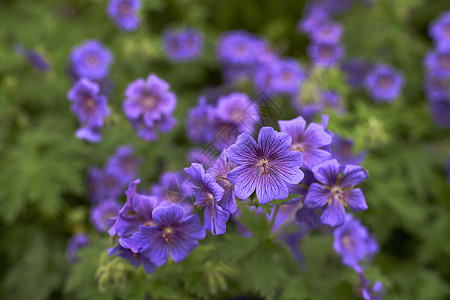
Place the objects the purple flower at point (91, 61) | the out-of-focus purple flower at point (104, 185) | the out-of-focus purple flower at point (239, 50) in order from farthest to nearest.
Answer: the out-of-focus purple flower at point (239, 50), the purple flower at point (91, 61), the out-of-focus purple flower at point (104, 185)

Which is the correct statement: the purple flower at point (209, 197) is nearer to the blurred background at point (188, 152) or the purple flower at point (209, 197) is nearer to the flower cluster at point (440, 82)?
the blurred background at point (188, 152)

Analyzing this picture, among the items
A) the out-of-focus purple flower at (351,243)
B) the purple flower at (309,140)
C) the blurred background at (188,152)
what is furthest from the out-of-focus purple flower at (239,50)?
the purple flower at (309,140)

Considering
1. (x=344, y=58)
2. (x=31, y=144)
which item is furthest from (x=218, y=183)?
(x=344, y=58)

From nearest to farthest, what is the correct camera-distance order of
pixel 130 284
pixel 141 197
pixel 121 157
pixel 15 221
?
pixel 141 197
pixel 130 284
pixel 121 157
pixel 15 221

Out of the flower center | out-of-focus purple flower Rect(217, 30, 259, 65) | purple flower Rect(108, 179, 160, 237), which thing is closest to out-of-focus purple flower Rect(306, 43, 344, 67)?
out-of-focus purple flower Rect(217, 30, 259, 65)

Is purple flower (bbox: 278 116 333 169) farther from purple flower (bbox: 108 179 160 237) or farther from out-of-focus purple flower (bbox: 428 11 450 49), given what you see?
out-of-focus purple flower (bbox: 428 11 450 49)

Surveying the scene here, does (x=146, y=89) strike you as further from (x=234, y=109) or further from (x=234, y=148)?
(x=234, y=148)
